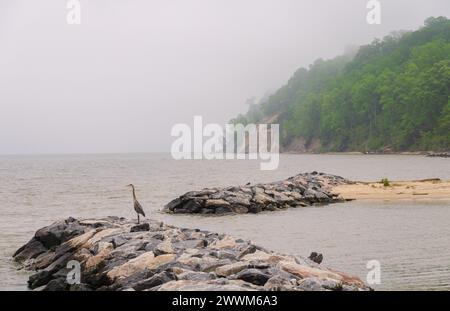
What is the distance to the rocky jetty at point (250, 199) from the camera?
36250 millimetres

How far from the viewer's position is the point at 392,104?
141875mm

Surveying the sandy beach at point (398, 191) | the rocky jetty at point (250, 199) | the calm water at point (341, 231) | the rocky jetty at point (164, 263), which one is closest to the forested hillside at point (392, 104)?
the sandy beach at point (398, 191)

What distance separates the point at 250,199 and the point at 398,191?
12.3 m

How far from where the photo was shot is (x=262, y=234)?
2597cm

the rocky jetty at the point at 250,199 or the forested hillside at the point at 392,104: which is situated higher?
the forested hillside at the point at 392,104

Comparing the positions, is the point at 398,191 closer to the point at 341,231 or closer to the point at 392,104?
the point at 341,231

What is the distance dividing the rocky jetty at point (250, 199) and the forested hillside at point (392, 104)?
8320 centimetres

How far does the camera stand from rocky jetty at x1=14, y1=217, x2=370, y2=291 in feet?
41.2

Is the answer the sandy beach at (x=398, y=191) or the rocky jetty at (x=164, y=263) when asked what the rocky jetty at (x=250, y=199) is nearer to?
the sandy beach at (x=398, y=191)

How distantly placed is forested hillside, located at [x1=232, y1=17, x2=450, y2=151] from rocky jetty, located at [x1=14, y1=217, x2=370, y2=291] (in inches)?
4224

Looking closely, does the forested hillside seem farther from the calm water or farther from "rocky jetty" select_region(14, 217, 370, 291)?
"rocky jetty" select_region(14, 217, 370, 291)

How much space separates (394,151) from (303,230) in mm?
114778
